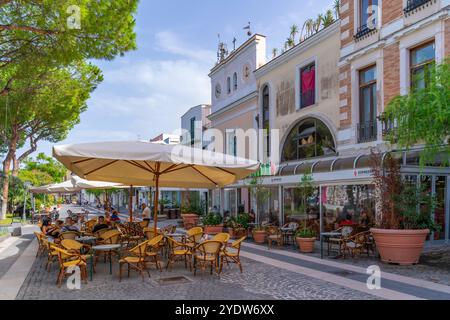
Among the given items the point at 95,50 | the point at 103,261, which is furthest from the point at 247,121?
the point at 103,261

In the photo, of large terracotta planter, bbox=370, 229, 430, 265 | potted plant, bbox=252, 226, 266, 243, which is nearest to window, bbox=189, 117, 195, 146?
potted plant, bbox=252, 226, 266, 243

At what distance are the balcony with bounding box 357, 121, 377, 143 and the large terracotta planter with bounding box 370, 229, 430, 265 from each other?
464cm

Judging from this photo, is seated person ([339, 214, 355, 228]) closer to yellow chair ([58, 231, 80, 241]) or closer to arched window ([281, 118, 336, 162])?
arched window ([281, 118, 336, 162])

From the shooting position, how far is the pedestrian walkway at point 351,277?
21.0 ft

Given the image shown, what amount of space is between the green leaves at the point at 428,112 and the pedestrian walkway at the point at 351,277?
255 cm

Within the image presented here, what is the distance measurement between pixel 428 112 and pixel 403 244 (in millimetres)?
3310

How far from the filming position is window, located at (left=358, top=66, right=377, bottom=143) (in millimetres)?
13070

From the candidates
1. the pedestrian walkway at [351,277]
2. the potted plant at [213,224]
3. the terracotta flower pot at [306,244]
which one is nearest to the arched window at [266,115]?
the potted plant at [213,224]

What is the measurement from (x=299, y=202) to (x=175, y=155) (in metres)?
9.17

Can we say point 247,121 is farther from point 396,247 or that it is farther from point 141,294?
point 141,294

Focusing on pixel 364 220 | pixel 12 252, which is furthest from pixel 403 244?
pixel 12 252

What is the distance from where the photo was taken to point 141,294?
6344mm

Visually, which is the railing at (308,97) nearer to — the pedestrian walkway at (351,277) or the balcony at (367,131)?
the balcony at (367,131)

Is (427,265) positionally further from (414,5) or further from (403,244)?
(414,5)
